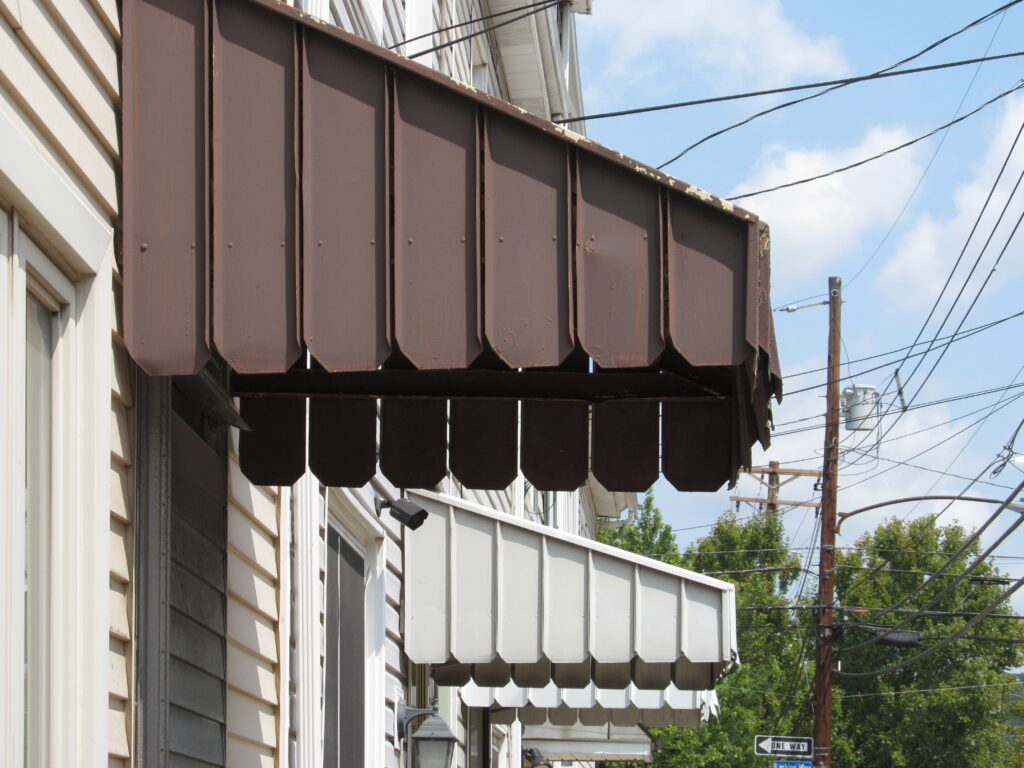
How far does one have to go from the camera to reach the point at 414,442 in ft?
17.4

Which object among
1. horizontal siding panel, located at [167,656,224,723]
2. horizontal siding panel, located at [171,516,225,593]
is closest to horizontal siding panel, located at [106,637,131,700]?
horizontal siding panel, located at [167,656,224,723]

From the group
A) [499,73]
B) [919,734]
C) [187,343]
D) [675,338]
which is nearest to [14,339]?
[187,343]

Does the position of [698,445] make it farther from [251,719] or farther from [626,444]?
[251,719]

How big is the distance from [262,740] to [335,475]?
105cm

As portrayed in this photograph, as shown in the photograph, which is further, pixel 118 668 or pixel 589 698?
pixel 589 698

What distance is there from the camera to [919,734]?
45719 millimetres

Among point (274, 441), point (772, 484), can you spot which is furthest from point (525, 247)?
point (772, 484)

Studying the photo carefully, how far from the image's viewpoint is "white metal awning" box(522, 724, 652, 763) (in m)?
16.1

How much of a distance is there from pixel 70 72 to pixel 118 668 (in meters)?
1.52

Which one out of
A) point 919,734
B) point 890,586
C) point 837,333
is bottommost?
point 919,734

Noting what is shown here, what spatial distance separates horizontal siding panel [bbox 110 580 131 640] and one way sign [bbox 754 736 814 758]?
62.3 feet

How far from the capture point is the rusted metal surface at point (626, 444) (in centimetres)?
509

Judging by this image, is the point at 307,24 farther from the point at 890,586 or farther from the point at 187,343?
the point at 890,586

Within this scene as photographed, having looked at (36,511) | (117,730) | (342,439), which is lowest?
(117,730)
